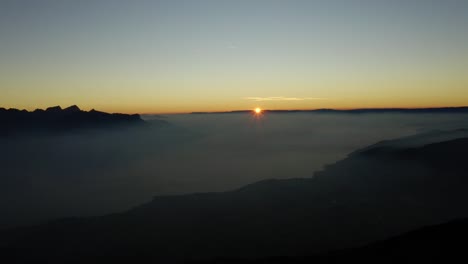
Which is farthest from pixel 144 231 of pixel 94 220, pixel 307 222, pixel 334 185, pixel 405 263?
pixel 334 185

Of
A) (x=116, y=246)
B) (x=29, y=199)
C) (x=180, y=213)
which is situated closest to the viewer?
(x=116, y=246)

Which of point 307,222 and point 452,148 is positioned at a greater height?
point 452,148

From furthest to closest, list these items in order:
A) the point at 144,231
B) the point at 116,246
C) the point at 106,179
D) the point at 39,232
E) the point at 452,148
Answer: the point at 106,179 → the point at 452,148 → the point at 39,232 → the point at 144,231 → the point at 116,246

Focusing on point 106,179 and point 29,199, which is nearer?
point 29,199

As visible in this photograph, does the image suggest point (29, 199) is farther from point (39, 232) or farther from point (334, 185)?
point (334, 185)

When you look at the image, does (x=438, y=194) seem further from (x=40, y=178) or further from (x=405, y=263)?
(x=40, y=178)

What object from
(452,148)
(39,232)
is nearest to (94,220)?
(39,232)
